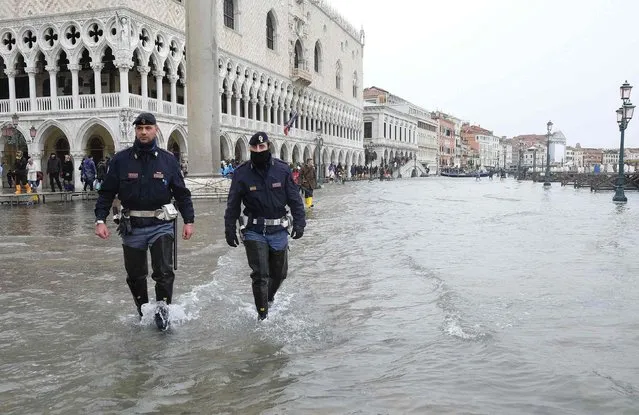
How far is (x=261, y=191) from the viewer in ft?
17.5

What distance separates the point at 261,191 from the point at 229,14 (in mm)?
36582

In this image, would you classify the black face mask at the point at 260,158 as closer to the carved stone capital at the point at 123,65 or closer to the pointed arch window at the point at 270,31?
the carved stone capital at the point at 123,65

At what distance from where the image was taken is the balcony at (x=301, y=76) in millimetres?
50219

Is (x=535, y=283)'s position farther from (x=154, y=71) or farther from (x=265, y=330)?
(x=154, y=71)

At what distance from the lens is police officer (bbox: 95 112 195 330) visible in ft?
16.6

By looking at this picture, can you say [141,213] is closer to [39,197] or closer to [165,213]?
[165,213]

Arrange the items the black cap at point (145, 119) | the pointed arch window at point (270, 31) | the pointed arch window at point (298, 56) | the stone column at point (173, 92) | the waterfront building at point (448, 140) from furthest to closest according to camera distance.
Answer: the waterfront building at point (448, 140), the pointed arch window at point (298, 56), the pointed arch window at point (270, 31), the stone column at point (173, 92), the black cap at point (145, 119)

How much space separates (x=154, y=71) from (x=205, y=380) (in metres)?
29.7

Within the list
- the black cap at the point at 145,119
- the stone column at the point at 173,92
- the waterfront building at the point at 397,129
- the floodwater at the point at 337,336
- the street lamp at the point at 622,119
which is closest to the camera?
the floodwater at the point at 337,336

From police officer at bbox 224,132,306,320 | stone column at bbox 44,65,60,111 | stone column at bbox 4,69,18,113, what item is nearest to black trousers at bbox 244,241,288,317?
police officer at bbox 224,132,306,320

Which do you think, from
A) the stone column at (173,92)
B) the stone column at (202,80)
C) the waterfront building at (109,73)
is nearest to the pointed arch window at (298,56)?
the waterfront building at (109,73)

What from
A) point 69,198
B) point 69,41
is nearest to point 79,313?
point 69,198

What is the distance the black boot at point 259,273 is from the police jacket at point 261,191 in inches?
6.3

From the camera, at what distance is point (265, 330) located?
5.09m
